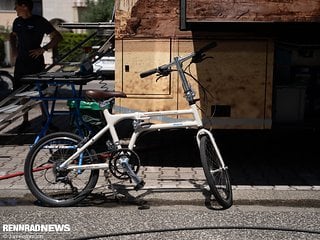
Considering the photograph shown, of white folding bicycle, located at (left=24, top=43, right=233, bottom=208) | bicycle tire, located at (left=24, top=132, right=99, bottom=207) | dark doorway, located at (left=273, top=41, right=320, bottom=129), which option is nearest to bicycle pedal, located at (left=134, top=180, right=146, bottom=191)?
white folding bicycle, located at (left=24, top=43, right=233, bottom=208)

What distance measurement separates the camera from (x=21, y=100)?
7.52 metres

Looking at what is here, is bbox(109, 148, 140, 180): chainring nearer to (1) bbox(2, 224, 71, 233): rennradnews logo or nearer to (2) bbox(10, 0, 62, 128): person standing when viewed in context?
(1) bbox(2, 224, 71, 233): rennradnews logo

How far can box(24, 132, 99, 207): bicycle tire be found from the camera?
555 centimetres

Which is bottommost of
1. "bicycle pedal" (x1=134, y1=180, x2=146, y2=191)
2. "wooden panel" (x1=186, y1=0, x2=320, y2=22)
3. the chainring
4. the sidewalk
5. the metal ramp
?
the sidewalk

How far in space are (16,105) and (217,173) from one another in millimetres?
3308

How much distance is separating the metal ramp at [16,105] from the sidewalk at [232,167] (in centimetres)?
61

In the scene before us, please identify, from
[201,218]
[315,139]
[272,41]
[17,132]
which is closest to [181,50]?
[272,41]

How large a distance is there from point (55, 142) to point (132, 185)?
1129 millimetres

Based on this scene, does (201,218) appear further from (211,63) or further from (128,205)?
(211,63)

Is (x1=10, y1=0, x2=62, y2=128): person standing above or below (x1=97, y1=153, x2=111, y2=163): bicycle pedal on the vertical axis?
above

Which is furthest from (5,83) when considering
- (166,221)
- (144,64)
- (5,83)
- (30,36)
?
(166,221)

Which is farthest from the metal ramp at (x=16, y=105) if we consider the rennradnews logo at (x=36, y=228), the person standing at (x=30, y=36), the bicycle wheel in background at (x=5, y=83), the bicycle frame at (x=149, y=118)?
the bicycle wheel in background at (x=5, y=83)

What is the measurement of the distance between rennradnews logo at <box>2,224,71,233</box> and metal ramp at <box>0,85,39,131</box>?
7.88 ft

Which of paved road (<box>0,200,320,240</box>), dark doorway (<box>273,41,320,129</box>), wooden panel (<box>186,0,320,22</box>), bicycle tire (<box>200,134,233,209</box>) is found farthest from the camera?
dark doorway (<box>273,41,320,129</box>)
